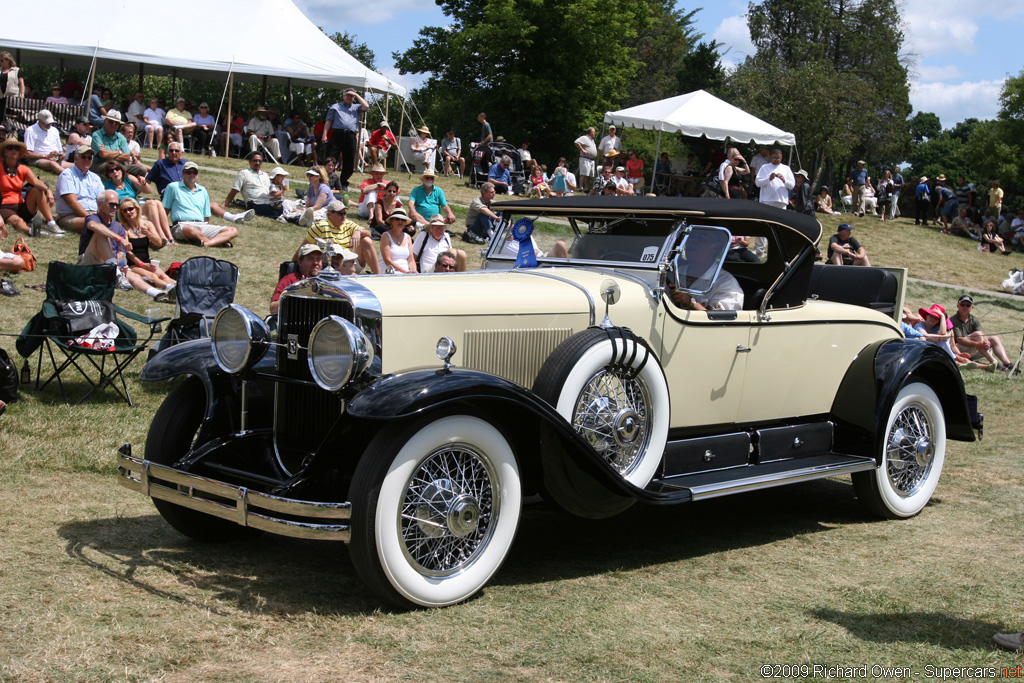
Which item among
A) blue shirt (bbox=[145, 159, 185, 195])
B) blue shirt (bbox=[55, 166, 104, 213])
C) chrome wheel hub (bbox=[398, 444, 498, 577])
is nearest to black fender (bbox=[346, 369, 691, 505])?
chrome wheel hub (bbox=[398, 444, 498, 577])

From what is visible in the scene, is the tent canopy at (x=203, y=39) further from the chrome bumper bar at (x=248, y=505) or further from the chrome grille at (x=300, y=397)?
the chrome bumper bar at (x=248, y=505)

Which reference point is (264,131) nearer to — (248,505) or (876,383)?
(876,383)

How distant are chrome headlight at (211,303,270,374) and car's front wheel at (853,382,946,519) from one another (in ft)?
A: 12.3

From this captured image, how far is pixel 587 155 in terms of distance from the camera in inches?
999

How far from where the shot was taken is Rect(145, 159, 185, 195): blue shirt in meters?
15.0

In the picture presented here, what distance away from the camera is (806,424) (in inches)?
248

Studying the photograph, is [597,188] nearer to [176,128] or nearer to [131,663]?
[176,128]

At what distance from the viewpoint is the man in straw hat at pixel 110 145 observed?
1498 centimetres

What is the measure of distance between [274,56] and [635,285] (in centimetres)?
1621

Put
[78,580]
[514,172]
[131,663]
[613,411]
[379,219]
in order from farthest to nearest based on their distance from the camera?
[514,172], [379,219], [613,411], [78,580], [131,663]

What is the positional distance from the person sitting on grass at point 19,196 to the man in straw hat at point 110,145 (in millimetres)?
1735

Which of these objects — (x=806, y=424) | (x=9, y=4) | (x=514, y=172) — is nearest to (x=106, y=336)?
(x=806, y=424)

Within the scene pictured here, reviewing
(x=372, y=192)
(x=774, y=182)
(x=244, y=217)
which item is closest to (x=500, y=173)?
(x=774, y=182)

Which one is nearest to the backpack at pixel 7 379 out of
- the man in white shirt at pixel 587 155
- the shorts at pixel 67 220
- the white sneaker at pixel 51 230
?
the white sneaker at pixel 51 230
